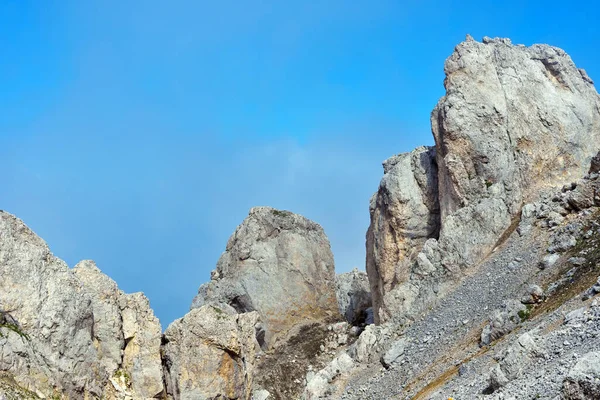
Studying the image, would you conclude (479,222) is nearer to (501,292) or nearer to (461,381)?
(501,292)

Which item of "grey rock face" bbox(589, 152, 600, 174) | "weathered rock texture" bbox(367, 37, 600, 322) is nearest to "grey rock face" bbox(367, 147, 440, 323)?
"weathered rock texture" bbox(367, 37, 600, 322)

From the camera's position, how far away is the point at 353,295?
90.0 m

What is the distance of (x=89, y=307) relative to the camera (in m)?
35.9

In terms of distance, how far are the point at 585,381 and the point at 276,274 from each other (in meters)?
69.9

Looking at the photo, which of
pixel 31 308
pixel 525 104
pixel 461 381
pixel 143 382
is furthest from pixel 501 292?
pixel 31 308

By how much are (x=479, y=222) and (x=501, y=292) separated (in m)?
11.3

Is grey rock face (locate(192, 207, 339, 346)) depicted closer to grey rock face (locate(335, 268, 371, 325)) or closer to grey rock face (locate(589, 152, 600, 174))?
grey rock face (locate(335, 268, 371, 325))

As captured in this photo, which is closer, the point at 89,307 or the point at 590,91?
the point at 89,307

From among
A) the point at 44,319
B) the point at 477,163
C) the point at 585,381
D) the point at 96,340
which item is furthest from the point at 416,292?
the point at 585,381

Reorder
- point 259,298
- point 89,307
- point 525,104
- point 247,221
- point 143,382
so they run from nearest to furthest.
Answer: point 89,307 → point 143,382 → point 525,104 → point 259,298 → point 247,221

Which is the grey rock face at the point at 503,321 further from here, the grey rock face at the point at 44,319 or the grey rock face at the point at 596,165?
the grey rock face at the point at 44,319

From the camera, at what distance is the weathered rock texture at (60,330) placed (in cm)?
3200

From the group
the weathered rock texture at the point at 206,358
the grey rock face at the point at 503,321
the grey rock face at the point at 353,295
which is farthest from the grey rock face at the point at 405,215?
the weathered rock texture at the point at 206,358

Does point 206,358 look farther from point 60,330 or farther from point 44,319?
point 44,319
